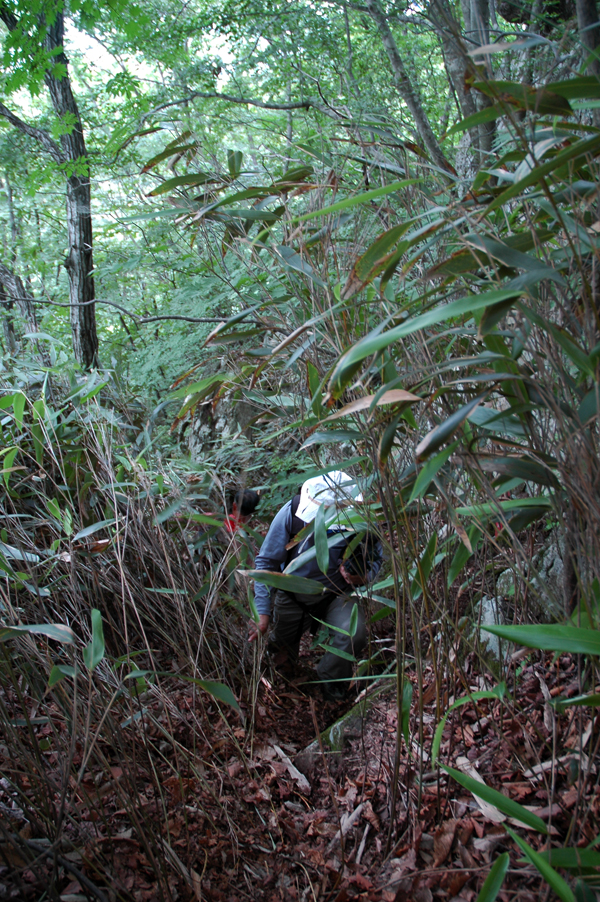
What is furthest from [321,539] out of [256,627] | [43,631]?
[256,627]

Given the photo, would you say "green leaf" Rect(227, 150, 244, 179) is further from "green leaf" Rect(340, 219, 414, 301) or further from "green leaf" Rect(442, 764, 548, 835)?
"green leaf" Rect(442, 764, 548, 835)

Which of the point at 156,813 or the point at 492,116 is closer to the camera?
the point at 492,116

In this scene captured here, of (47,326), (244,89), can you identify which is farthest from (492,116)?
(244,89)

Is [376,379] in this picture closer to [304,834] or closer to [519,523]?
[519,523]

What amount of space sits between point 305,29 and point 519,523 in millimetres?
5958

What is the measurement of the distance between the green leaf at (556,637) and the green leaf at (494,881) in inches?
14.6

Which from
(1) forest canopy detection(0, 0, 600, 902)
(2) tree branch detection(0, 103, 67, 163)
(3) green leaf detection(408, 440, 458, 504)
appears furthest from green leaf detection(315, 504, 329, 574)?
(2) tree branch detection(0, 103, 67, 163)

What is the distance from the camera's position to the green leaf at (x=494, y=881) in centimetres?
78

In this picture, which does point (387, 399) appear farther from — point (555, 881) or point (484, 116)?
point (555, 881)

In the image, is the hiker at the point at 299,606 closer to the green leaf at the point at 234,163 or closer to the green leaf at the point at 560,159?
the green leaf at the point at 234,163

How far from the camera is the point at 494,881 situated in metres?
0.79

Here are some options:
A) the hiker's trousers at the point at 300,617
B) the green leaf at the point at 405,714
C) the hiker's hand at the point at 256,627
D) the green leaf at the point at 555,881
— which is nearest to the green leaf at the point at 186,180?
the green leaf at the point at 405,714

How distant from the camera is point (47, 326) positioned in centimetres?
527

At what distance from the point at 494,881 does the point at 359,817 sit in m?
0.68
